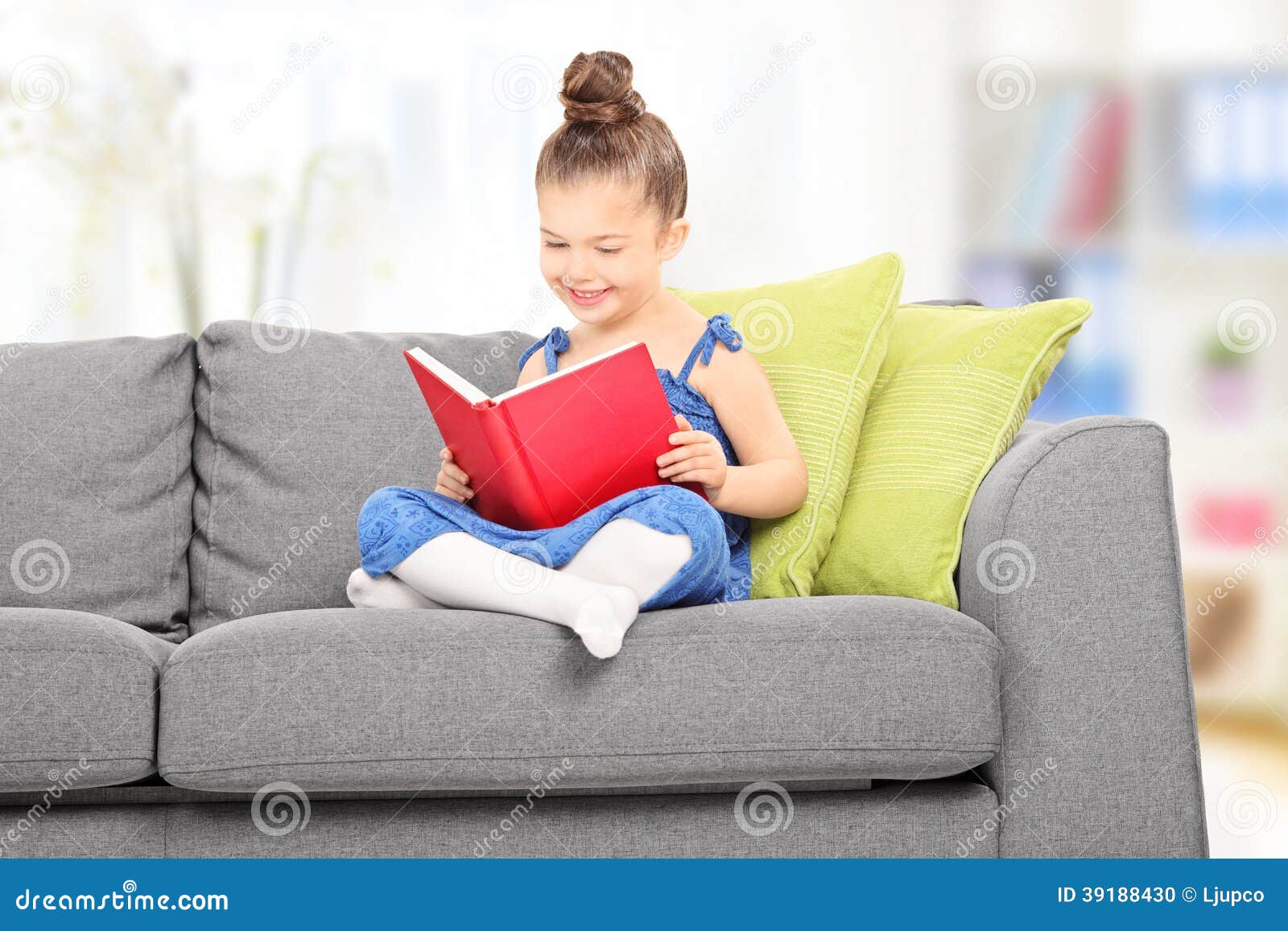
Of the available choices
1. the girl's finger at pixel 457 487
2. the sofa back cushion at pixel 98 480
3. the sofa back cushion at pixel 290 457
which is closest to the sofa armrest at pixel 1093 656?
the girl's finger at pixel 457 487

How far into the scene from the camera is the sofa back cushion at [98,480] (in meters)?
1.72

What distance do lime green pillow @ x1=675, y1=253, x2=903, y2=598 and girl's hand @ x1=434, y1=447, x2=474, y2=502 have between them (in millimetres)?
370

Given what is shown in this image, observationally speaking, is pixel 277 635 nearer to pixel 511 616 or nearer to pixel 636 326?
pixel 511 616

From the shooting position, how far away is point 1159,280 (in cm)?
268

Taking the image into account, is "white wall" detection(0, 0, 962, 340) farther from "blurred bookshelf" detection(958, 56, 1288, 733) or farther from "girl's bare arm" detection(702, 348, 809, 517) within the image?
"girl's bare arm" detection(702, 348, 809, 517)

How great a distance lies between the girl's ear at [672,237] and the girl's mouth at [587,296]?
9 cm

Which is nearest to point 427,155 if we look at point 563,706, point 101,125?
point 101,125

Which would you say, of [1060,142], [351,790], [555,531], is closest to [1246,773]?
[1060,142]

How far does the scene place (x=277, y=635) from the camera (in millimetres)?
1309

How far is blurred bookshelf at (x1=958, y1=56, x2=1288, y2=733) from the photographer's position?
2.67m

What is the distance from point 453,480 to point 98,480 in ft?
1.93

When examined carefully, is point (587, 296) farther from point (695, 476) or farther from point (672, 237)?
point (695, 476)

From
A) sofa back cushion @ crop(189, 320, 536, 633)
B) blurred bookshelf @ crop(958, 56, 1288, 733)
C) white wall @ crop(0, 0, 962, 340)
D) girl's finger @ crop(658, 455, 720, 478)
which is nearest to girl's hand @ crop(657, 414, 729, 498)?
girl's finger @ crop(658, 455, 720, 478)

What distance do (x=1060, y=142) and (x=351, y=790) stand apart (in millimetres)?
2118
